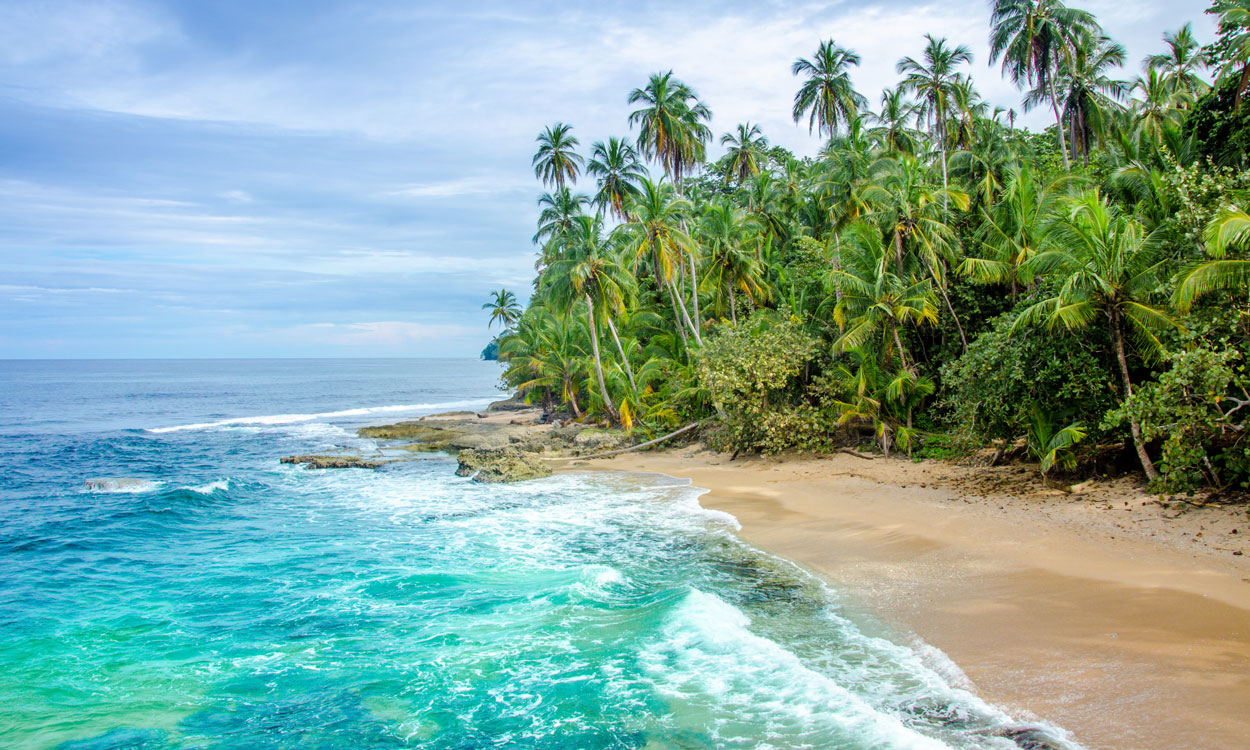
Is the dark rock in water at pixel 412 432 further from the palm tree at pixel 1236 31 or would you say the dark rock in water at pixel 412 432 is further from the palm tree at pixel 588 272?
the palm tree at pixel 1236 31

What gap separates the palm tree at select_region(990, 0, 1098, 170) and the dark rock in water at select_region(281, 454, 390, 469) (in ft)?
99.2

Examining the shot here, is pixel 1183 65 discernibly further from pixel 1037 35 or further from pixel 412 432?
pixel 412 432

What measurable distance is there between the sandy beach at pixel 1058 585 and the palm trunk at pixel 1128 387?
0.57 meters

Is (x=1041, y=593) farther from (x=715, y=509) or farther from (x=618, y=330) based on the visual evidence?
(x=618, y=330)

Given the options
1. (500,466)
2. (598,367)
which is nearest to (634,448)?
(598,367)

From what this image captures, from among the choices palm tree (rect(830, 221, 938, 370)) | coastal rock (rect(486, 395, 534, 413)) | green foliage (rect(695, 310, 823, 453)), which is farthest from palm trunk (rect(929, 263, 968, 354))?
coastal rock (rect(486, 395, 534, 413))

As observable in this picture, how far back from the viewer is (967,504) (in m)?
15.0

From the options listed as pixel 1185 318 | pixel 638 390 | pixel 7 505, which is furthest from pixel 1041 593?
pixel 7 505

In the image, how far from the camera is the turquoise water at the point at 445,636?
765 cm

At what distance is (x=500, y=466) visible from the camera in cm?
2442

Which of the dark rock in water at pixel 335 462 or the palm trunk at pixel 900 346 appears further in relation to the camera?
the dark rock in water at pixel 335 462

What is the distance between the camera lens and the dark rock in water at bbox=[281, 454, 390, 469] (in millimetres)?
28094

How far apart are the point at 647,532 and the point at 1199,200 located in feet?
41.6

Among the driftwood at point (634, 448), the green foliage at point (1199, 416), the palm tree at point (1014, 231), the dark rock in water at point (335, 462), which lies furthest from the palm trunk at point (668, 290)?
the green foliage at point (1199, 416)
